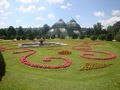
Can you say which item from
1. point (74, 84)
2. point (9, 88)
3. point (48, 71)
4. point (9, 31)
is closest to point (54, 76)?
point (48, 71)

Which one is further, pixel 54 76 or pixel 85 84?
pixel 54 76

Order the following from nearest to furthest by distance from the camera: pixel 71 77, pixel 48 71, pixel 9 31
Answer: pixel 71 77 → pixel 48 71 → pixel 9 31

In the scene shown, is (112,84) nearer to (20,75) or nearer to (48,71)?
(48,71)

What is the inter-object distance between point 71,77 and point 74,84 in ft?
3.97

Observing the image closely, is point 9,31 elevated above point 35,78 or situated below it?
above

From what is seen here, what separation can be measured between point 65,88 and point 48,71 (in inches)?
121

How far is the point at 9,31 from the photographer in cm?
5794

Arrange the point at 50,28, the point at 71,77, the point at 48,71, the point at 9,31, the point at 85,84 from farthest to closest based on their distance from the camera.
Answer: the point at 50,28 → the point at 9,31 → the point at 48,71 → the point at 71,77 → the point at 85,84

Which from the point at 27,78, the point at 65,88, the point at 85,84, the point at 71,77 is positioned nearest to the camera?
the point at 65,88

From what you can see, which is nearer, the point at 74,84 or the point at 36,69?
the point at 74,84

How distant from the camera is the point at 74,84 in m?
6.83

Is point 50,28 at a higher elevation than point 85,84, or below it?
higher

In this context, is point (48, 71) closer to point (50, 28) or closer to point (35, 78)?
point (35, 78)

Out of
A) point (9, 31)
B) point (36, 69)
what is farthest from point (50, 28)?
point (36, 69)
